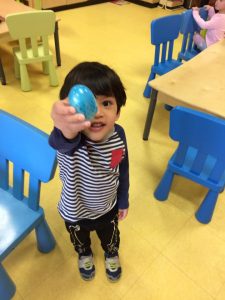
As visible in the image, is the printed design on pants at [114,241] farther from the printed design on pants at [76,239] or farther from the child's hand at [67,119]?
the child's hand at [67,119]

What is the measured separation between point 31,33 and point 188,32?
137 centimetres

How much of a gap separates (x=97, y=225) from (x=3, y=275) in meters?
0.39

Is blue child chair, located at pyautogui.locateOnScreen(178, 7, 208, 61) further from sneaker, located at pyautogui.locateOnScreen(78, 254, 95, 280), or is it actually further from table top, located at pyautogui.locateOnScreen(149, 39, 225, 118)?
sneaker, located at pyautogui.locateOnScreen(78, 254, 95, 280)

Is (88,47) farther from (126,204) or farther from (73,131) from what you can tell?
(73,131)

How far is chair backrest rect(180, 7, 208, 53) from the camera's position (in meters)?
2.21

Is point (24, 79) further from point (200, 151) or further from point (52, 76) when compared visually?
point (200, 151)

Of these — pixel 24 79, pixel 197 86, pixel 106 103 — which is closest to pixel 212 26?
pixel 197 86

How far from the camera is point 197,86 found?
4.56 feet

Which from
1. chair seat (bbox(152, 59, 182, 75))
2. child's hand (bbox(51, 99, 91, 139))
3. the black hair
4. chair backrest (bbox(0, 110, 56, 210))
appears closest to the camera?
child's hand (bbox(51, 99, 91, 139))

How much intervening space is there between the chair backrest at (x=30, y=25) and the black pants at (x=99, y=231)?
1.76 m

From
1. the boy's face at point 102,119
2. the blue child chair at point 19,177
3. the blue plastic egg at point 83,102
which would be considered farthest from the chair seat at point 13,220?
the blue plastic egg at point 83,102

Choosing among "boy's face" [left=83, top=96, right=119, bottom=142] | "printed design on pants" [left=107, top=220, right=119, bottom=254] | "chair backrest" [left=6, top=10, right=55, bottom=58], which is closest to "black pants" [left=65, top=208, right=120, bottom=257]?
"printed design on pants" [left=107, top=220, right=119, bottom=254]

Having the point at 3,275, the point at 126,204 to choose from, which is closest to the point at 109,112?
the point at 126,204

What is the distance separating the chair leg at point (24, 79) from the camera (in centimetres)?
236
